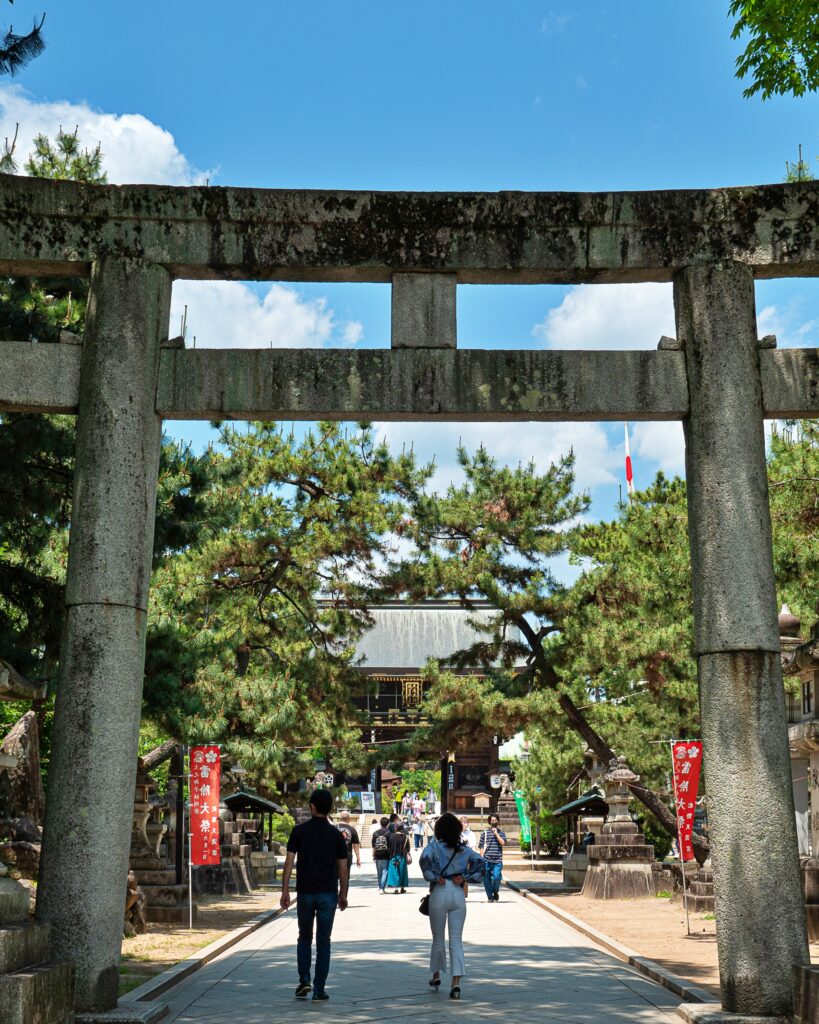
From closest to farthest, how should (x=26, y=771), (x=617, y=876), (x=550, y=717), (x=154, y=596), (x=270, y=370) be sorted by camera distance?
(x=270, y=370)
(x=26, y=771)
(x=154, y=596)
(x=617, y=876)
(x=550, y=717)

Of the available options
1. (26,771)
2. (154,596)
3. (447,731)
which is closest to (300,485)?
(447,731)

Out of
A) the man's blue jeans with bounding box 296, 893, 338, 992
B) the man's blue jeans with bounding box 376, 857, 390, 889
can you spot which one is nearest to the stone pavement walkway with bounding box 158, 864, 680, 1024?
the man's blue jeans with bounding box 296, 893, 338, 992

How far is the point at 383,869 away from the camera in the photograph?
80.5 feet

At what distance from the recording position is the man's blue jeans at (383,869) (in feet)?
78.7

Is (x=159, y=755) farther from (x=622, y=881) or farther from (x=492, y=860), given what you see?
(x=622, y=881)

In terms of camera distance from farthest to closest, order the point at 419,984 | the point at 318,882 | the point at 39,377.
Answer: the point at 419,984, the point at 318,882, the point at 39,377

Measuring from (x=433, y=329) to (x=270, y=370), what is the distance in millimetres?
1304

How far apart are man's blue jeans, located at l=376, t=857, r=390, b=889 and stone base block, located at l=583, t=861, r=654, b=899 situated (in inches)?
174

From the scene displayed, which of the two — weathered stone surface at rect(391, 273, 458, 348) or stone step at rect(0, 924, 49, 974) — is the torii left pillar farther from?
weathered stone surface at rect(391, 273, 458, 348)

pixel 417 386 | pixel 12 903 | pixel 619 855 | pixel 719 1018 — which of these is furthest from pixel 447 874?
pixel 619 855

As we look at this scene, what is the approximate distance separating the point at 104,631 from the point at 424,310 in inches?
134

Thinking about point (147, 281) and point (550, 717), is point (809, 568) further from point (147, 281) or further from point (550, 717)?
point (147, 281)

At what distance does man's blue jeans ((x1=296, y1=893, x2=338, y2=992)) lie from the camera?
9055 millimetres

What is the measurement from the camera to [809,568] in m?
16.8
